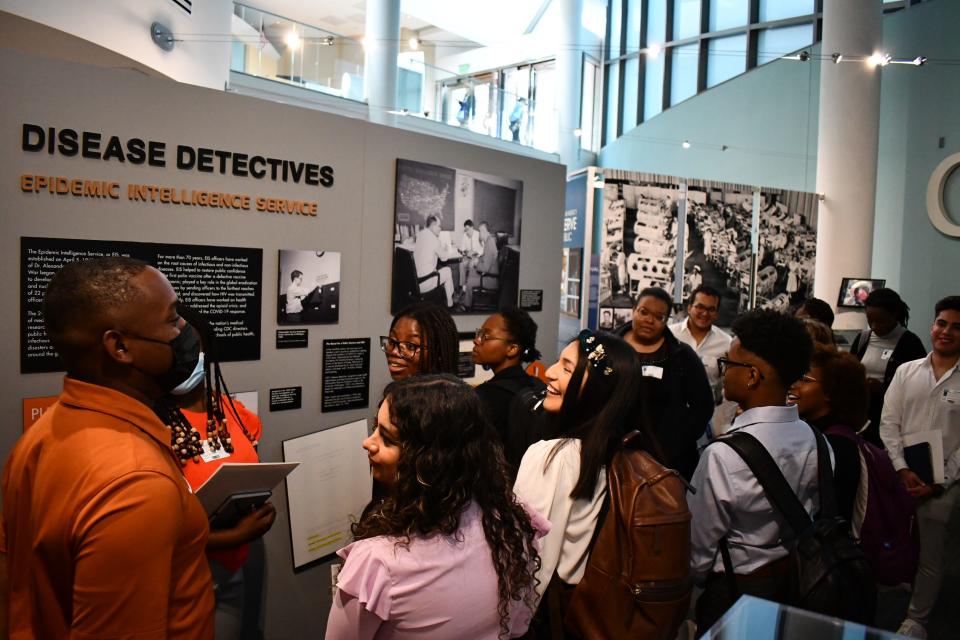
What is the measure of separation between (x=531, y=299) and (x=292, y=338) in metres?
1.97

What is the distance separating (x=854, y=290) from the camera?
8641 millimetres

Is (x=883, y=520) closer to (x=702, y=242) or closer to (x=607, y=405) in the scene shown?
(x=607, y=405)

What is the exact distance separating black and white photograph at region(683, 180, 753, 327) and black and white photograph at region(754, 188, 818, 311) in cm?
35

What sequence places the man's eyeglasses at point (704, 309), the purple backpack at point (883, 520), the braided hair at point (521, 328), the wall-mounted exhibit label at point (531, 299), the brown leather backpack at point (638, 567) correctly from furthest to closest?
the man's eyeglasses at point (704, 309) → the wall-mounted exhibit label at point (531, 299) → the braided hair at point (521, 328) → the purple backpack at point (883, 520) → the brown leather backpack at point (638, 567)

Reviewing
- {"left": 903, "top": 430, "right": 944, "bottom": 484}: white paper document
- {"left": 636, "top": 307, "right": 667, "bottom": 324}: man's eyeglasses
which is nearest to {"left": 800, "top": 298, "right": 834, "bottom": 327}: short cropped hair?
{"left": 903, "top": 430, "right": 944, "bottom": 484}: white paper document

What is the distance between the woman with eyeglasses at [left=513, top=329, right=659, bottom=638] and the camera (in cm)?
195

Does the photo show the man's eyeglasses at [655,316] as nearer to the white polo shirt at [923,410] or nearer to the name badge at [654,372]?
the name badge at [654,372]

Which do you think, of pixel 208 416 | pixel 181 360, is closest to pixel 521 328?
pixel 208 416

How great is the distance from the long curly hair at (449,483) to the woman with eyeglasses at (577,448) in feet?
1.05

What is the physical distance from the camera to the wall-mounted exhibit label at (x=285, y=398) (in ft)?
11.3

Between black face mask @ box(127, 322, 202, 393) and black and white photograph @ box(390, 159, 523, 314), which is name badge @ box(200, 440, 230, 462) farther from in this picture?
black and white photograph @ box(390, 159, 523, 314)

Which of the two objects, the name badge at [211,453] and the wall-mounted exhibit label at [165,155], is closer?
the name badge at [211,453]

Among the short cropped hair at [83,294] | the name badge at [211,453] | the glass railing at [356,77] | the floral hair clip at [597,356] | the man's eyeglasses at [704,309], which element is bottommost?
the name badge at [211,453]

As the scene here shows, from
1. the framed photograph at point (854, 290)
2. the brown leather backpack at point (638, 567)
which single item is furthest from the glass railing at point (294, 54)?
the brown leather backpack at point (638, 567)
